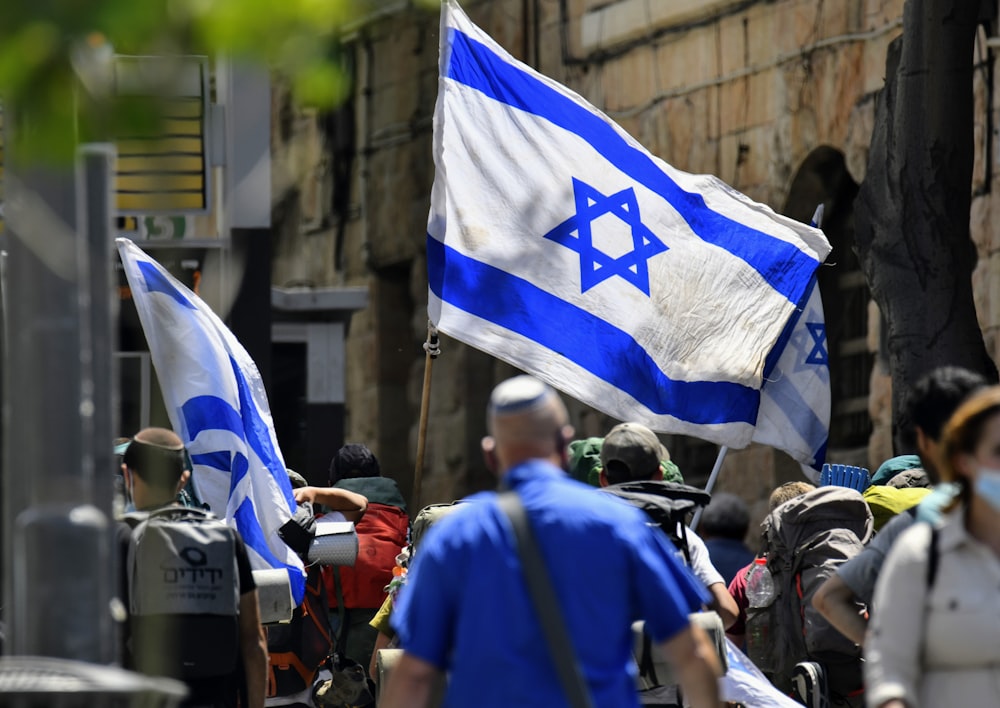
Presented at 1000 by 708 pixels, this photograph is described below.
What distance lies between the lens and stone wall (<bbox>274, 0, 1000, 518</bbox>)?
49.1 feet

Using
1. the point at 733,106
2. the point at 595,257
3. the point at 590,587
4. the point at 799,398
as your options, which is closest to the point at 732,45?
the point at 733,106

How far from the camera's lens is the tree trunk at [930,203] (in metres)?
10.0

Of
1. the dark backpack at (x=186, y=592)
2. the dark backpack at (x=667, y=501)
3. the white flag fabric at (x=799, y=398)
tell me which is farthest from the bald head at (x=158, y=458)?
the white flag fabric at (x=799, y=398)

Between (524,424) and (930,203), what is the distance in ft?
19.2

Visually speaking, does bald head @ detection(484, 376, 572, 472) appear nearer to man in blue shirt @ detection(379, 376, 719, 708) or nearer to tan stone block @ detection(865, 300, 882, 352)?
man in blue shirt @ detection(379, 376, 719, 708)

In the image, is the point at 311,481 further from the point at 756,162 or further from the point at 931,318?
the point at 931,318

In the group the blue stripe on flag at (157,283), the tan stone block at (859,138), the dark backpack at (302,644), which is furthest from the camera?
the tan stone block at (859,138)

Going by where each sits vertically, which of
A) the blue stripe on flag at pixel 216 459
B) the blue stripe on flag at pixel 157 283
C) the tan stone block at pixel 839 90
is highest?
the tan stone block at pixel 839 90

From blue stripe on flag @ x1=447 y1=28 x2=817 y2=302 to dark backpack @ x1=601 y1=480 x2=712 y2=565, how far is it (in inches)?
109

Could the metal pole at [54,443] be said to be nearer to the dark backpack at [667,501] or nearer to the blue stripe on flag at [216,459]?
the dark backpack at [667,501]

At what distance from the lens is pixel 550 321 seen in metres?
8.67

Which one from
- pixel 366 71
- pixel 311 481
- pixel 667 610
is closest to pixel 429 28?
pixel 366 71

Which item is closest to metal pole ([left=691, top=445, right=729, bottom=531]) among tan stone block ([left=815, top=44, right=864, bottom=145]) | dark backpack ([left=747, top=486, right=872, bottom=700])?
dark backpack ([left=747, top=486, right=872, bottom=700])

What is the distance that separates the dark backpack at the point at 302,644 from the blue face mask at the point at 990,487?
444cm
